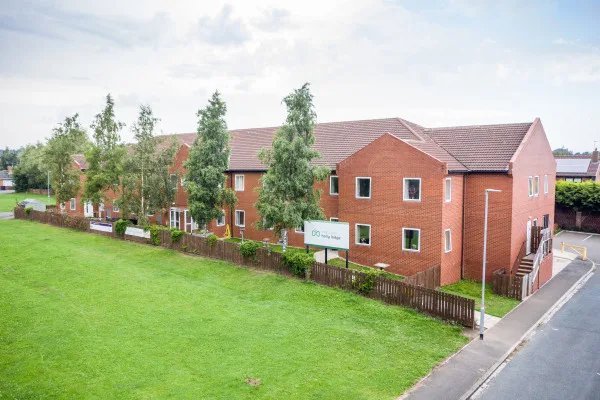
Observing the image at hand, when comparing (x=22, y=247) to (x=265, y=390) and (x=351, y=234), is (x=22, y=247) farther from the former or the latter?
(x=265, y=390)

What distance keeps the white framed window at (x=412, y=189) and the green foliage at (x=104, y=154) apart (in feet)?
80.5

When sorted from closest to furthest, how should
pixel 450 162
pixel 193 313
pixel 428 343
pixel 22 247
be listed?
pixel 428 343, pixel 193 313, pixel 450 162, pixel 22 247

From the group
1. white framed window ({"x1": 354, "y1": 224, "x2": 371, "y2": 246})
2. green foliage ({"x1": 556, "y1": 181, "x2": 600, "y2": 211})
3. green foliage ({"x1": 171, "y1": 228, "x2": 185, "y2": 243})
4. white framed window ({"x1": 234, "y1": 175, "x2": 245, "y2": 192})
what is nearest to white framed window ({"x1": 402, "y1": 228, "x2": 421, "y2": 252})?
white framed window ({"x1": 354, "y1": 224, "x2": 371, "y2": 246})

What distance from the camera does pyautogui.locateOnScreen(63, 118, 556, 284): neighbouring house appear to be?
2566 centimetres

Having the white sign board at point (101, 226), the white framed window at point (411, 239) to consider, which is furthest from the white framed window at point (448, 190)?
the white sign board at point (101, 226)

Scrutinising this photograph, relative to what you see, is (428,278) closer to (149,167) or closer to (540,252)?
(540,252)

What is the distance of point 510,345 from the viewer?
17641mm

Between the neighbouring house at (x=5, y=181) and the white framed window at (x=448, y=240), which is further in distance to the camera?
the neighbouring house at (x=5, y=181)

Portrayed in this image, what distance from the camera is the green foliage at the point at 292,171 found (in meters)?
25.5

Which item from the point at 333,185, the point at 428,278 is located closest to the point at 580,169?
the point at 333,185

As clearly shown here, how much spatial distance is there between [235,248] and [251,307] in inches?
314

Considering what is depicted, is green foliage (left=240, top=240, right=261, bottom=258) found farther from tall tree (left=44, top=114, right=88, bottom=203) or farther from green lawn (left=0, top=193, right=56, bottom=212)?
green lawn (left=0, top=193, right=56, bottom=212)

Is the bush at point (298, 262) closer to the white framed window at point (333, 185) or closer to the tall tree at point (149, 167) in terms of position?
the white framed window at point (333, 185)

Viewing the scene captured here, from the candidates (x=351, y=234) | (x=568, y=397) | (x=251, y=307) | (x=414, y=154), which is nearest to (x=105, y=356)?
(x=251, y=307)
